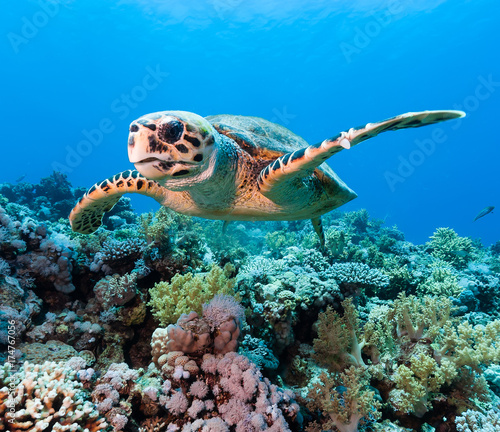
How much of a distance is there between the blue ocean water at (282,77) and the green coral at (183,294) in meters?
11.9

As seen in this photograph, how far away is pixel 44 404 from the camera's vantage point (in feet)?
5.15

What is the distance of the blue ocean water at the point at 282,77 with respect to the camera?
39812 millimetres

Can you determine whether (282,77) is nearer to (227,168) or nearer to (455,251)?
(455,251)

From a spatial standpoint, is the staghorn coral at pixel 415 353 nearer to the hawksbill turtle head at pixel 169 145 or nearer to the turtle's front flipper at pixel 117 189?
the hawksbill turtle head at pixel 169 145

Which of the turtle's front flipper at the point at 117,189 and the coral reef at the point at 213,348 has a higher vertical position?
the turtle's front flipper at the point at 117,189

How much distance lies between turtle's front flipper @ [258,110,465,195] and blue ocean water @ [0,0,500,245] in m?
12.6

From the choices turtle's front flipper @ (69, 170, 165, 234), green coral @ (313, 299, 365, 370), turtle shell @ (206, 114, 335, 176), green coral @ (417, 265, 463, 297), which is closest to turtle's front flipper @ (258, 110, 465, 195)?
turtle shell @ (206, 114, 335, 176)

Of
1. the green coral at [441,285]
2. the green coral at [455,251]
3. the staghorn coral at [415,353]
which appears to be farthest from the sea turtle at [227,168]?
the green coral at [455,251]

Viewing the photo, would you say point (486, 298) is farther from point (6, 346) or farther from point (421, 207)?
point (421, 207)

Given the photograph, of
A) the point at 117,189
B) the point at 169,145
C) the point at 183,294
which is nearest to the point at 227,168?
the point at 169,145

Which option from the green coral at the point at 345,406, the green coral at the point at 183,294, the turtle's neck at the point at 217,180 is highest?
the turtle's neck at the point at 217,180

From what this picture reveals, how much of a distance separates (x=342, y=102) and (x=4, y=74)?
332 ft

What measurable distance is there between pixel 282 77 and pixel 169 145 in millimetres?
73360

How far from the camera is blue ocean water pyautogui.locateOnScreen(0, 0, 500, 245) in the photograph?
39.8 meters
